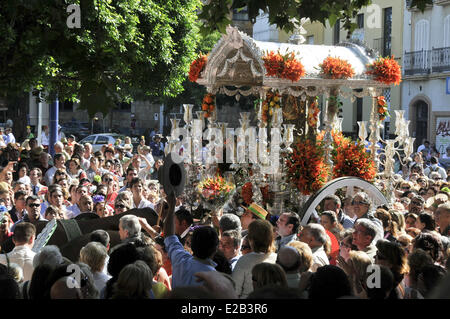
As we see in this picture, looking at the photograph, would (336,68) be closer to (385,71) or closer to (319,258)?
(385,71)

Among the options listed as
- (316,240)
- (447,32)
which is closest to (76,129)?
(447,32)

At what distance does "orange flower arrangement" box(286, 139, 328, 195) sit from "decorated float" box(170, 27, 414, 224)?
0.05 ft

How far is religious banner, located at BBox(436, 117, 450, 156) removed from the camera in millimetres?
29297

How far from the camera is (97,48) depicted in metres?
5.49

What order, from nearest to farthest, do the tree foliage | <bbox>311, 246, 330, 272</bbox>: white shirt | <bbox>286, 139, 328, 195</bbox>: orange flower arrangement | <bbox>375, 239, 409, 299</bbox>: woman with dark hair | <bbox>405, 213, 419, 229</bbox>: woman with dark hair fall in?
<bbox>375, 239, 409, 299</bbox>: woman with dark hair
<bbox>311, 246, 330, 272</bbox>: white shirt
the tree foliage
<bbox>405, 213, 419, 229</bbox>: woman with dark hair
<bbox>286, 139, 328, 195</bbox>: orange flower arrangement

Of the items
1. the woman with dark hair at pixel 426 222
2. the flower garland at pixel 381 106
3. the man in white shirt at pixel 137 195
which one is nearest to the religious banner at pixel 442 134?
the flower garland at pixel 381 106

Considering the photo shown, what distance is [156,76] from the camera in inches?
722

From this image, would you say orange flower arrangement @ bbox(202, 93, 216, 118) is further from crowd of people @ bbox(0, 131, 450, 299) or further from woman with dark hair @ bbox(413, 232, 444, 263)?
woman with dark hair @ bbox(413, 232, 444, 263)

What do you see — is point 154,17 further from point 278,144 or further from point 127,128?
point 127,128

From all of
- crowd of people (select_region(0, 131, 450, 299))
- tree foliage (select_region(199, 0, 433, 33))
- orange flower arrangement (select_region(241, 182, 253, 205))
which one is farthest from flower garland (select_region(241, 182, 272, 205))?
tree foliage (select_region(199, 0, 433, 33))

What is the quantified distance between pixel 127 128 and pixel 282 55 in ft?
132

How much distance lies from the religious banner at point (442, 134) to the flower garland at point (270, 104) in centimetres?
1913

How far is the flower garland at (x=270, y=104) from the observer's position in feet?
37.9
